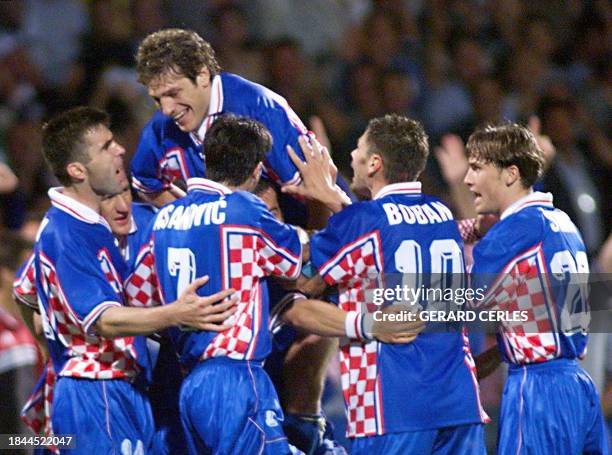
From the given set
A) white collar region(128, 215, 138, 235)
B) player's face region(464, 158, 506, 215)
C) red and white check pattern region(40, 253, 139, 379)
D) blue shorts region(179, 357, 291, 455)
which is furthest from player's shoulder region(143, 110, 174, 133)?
player's face region(464, 158, 506, 215)

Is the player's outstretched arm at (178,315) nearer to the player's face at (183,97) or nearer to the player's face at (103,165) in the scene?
the player's face at (103,165)

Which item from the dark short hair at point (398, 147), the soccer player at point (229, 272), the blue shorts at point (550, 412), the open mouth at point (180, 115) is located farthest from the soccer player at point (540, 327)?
the open mouth at point (180, 115)

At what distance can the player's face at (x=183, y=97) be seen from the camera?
541 centimetres

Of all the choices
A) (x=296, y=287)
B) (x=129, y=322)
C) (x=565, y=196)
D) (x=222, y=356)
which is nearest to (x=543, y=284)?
(x=296, y=287)

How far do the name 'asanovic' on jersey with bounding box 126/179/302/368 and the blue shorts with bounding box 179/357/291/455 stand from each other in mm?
75

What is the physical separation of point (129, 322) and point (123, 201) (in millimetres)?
822

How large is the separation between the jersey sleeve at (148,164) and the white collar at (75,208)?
0.62 m

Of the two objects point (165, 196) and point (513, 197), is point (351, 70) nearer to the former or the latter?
point (165, 196)

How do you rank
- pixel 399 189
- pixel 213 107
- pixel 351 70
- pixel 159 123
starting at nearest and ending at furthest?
pixel 399 189, pixel 213 107, pixel 159 123, pixel 351 70

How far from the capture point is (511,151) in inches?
207

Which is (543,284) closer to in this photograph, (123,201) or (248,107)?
(248,107)

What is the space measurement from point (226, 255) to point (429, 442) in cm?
113

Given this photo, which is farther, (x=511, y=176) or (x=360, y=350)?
(x=511, y=176)

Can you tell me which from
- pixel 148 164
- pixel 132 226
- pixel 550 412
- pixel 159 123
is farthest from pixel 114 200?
pixel 550 412
